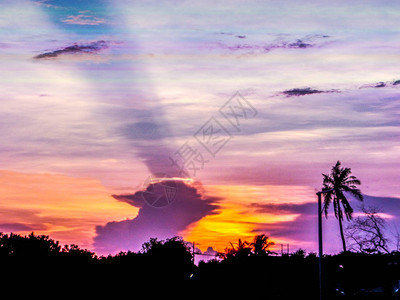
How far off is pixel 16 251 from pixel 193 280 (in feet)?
77.3

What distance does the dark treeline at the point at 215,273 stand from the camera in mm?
59906

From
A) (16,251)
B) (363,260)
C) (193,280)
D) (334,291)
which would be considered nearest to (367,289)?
(334,291)

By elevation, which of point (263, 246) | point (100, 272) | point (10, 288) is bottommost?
point (10, 288)

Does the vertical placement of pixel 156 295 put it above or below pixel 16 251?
below

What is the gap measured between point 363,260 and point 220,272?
2123 centimetres

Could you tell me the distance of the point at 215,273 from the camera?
84.0 meters

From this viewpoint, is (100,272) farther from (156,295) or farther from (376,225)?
(376,225)

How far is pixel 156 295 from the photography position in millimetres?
68250

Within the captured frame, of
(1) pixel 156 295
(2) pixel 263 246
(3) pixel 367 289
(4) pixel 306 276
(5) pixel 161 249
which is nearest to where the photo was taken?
(3) pixel 367 289

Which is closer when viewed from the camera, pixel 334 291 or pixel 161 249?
pixel 334 291

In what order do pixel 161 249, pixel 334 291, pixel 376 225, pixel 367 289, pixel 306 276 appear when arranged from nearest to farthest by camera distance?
pixel 367 289 < pixel 334 291 < pixel 306 276 < pixel 376 225 < pixel 161 249

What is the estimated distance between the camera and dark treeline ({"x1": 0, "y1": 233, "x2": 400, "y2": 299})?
197 feet

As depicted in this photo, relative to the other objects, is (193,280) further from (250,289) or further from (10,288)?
(10,288)

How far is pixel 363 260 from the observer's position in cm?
7019
